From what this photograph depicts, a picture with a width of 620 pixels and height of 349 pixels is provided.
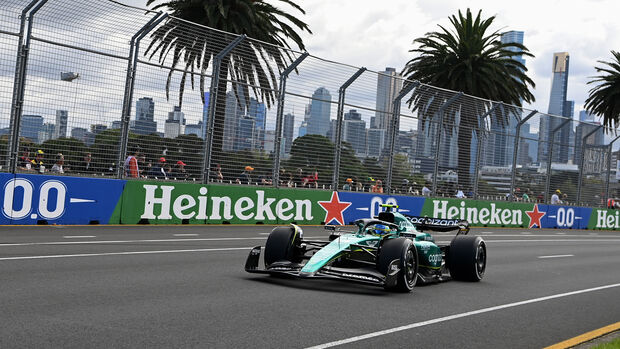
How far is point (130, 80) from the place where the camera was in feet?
55.6

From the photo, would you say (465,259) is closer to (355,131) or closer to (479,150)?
(355,131)

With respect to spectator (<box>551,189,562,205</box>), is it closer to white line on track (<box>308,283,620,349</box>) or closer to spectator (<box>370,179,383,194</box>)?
spectator (<box>370,179,383,194</box>)

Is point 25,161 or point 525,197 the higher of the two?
point 525,197

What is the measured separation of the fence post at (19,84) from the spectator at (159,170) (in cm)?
324

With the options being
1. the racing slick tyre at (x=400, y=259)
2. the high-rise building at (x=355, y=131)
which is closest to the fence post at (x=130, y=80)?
the high-rise building at (x=355, y=131)

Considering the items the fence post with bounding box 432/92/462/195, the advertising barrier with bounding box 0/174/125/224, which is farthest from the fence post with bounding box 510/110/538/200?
the advertising barrier with bounding box 0/174/125/224

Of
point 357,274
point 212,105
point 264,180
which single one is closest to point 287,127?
point 264,180

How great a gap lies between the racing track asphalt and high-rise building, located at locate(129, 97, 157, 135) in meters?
4.16

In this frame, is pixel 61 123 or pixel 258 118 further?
pixel 258 118

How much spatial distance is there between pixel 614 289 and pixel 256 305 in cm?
650

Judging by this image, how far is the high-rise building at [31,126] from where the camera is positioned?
49.7 ft

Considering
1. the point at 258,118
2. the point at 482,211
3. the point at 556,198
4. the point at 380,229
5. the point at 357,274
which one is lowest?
the point at 357,274

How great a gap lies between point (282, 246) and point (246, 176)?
988 centimetres

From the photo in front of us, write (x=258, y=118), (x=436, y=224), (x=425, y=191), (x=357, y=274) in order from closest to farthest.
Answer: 1. (x=357, y=274)
2. (x=436, y=224)
3. (x=258, y=118)
4. (x=425, y=191)
